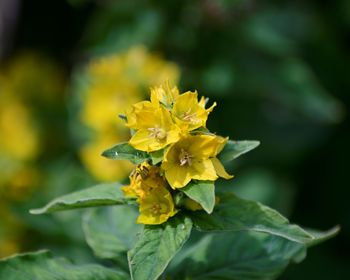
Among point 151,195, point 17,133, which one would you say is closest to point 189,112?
point 151,195

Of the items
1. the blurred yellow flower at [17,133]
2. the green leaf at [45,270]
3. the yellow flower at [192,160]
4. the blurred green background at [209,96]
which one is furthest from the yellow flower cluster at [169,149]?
the blurred yellow flower at [17,133]

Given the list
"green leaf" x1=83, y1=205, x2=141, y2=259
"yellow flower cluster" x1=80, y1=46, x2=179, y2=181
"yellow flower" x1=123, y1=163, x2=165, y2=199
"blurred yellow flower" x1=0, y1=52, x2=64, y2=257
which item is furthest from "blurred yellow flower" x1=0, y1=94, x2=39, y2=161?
"yellow flower" x1=123, y1=163, x2=165, y2=199

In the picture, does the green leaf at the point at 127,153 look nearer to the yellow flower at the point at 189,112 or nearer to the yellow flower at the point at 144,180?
the yellow flower at the point at 144,180

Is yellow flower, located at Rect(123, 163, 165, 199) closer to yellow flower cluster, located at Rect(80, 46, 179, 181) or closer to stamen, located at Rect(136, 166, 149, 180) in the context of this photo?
stamen, located at Rect(136, 166, 149, 180)

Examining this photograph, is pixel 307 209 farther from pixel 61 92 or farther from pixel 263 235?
pixel 263 235

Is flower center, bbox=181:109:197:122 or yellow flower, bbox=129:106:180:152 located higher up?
flower center, bbox=181:109:197:122

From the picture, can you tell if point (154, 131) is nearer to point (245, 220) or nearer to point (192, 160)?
point (192, 160)

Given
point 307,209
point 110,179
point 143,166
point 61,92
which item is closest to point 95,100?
point 110,179
